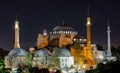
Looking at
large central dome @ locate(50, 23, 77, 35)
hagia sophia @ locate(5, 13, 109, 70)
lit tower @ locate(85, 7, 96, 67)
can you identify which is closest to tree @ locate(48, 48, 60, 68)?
hagia sophia @ locate(5, 13, 109, 70)

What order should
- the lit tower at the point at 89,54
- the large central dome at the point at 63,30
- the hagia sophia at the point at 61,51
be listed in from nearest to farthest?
1. the hagia sophia at the point at 61,51
2. the lit tower at the point at 89,54
3. the large central dome at the point at 63,30

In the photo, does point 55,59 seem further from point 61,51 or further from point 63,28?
point 63,28

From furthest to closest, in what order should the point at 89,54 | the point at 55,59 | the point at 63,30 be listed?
the point at 63,30 < the point at 89,54 < the point at 55,59

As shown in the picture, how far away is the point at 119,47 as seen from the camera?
6769cm

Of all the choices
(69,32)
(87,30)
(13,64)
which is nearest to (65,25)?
(69,32)

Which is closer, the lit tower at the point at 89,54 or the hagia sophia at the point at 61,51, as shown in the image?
the hagia sophia at the point at 61,51

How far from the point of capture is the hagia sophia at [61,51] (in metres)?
45.4

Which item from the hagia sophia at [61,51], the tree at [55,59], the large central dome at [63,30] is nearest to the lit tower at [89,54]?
the hagia sophia at [61,51]

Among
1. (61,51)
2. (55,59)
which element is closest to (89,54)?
(61,51)

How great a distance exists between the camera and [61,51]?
154 feet

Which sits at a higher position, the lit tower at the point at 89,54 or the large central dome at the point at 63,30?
the large central dome at the point at 63,30

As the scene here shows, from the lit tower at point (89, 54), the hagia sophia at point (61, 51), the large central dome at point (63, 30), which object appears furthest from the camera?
the large central dome at point (63, 30)

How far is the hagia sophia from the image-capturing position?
45438mm

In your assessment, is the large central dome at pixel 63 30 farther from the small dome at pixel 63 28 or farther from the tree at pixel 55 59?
the tree at pixel 55 59
